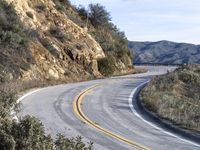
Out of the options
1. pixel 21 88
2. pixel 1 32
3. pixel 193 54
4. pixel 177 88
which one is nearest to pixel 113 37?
pixel 177 88

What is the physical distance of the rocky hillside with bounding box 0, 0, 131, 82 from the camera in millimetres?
30172

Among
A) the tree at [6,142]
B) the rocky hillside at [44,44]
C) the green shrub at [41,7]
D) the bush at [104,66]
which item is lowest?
the tree at [6,142]

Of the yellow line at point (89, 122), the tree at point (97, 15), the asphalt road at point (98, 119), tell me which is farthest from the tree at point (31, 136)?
the tree at point (97, 15)

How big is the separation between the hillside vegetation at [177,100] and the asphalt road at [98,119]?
3.42 feet

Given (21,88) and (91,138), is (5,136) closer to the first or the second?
(91,138)

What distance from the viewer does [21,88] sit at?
84.4 feet

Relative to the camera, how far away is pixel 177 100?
2455 centimetres

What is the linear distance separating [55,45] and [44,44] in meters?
1.63

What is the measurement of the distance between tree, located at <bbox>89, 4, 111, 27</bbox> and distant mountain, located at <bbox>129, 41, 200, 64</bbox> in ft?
303

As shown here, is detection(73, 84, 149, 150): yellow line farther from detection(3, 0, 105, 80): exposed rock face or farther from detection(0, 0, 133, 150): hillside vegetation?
detection(3, 0, 105, 80): exposed rock face

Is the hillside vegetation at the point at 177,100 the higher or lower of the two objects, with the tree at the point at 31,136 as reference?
lower

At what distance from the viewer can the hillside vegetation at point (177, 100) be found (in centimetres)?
1909

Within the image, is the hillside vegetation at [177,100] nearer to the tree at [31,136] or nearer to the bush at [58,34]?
the bush at [58,34]

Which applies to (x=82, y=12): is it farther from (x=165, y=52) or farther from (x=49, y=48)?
(x=165, y=52)
